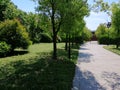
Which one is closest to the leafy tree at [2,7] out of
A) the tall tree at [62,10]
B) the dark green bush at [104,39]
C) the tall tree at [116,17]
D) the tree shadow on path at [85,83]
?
the tall tree at [116,17]

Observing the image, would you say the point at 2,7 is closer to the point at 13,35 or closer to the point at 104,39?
the point at 13,35

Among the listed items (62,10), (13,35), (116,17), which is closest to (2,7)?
(13,35)

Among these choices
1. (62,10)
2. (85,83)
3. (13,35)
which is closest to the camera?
(85,83)

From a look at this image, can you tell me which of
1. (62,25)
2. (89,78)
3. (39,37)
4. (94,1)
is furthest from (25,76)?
(39,37)

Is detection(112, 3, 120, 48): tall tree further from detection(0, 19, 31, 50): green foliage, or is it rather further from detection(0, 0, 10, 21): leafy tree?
detection(0, 19, 31, 50): green foliage

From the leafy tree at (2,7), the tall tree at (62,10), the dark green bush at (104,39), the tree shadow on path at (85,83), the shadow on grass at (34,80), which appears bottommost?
the tree shadow on path at (85,83)

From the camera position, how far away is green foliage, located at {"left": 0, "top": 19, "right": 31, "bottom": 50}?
23516 millimetres

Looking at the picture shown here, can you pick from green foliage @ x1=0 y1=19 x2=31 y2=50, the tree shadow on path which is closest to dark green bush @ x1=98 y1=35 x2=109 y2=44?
green foliage @ x1=0 y1=19 x2=31 y2=50

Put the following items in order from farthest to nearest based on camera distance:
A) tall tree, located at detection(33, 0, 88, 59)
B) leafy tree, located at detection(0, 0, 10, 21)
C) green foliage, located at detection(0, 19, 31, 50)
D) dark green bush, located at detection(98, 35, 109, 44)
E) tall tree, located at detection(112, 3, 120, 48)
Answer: dark green bush, located at detection(98, 35, 109, 44) → tall tree, located at detection(112, 3, 120, 48) → leafy tree, located at detection(0, 0, 10, 21) → green foliage, located at detection(0, 19, 31, 50) → tall tree, located at detection(33, 0, 88, 59)

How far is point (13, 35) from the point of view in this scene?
2375 cm

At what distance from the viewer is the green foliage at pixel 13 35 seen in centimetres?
2352

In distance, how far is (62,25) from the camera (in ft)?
61.5

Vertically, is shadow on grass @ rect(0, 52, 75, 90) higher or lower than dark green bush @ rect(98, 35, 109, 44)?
lower

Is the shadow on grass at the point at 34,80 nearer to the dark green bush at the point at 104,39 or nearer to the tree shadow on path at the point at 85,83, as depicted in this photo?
the tree shadow on path at the point at 85,83
